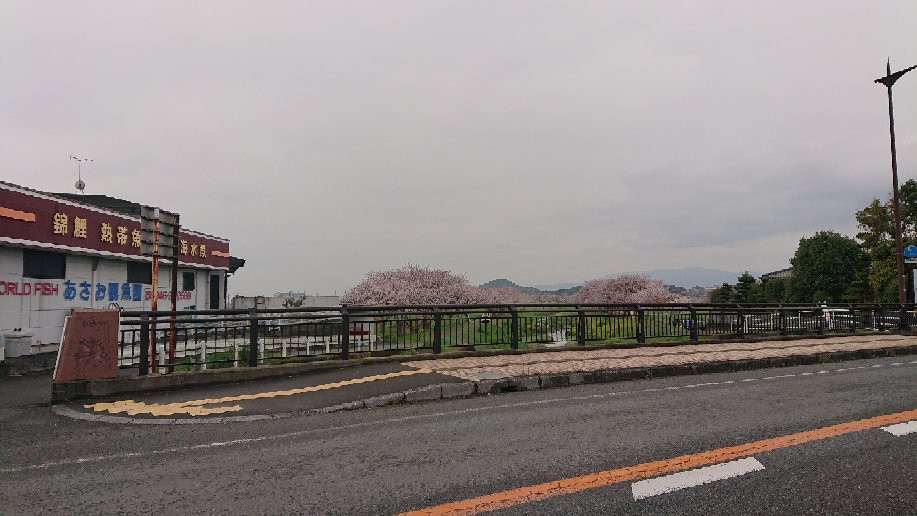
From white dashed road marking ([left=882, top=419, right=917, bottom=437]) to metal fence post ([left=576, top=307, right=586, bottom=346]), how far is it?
27.1 feet

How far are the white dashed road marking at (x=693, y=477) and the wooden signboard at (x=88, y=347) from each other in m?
8.66

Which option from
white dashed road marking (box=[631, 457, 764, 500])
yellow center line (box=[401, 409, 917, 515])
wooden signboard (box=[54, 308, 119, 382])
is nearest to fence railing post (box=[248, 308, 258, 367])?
wooden signboard (box=[54, 308, 119, 382])

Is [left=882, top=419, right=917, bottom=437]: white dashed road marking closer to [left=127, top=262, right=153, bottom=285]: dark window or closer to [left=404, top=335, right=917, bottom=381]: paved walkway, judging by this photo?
[left=404, top=335, right=917, bottom=381]: paved walkway

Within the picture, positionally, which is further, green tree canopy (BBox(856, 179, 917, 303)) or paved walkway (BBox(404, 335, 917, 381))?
green tree canopy (BBox(856, 179, 917, 303))

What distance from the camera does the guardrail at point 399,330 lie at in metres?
9.88

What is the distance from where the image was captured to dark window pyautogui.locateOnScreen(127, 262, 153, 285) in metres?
22.2

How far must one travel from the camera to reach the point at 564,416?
6.66 m

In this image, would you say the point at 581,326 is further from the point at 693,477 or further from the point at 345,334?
the point at 693,477

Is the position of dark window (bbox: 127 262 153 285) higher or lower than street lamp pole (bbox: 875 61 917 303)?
lower

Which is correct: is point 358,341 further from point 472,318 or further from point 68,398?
point 68,398

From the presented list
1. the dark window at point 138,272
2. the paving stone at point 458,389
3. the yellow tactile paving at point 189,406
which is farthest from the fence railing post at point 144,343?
the dark window at point 138,272

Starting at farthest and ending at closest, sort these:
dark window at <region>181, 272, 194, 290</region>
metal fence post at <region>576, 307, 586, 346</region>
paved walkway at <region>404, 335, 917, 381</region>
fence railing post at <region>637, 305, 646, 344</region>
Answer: dark window at <region>181, 272, 194, 290</region>
fence railing post at <region>637, 305, 646, 344</region>
metal fence post at <region>576, 307, 586, 346</region>
paved walkway at <region>404, 335, 917, 381</region>

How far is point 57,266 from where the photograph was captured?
17.9 meters

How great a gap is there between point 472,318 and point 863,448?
8.75 m
